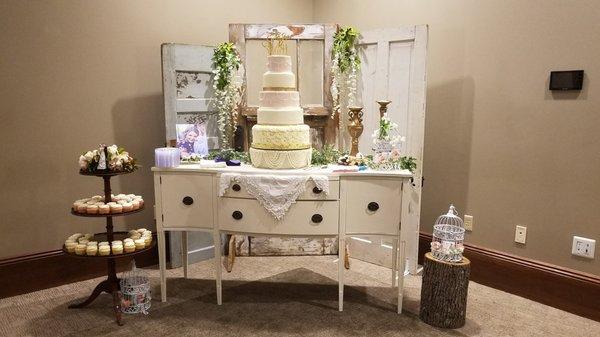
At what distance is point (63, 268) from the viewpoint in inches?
128

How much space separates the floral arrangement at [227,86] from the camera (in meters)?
3.38

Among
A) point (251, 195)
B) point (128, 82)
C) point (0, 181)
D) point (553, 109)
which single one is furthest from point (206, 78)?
point (553, 109)

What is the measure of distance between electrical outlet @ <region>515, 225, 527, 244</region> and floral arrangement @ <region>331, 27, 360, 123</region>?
147cm

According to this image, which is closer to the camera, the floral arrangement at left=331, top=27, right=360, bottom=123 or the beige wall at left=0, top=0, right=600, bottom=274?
the beige wall at left=0, top=0, right=600, bottom=274

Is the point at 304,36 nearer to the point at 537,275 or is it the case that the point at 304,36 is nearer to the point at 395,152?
Result: the point at 395,152

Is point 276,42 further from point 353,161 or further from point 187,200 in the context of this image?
point 187,200

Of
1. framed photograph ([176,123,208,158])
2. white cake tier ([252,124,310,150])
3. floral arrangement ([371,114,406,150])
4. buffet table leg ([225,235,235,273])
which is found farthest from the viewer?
buffet table leg ([225,235,235,273])

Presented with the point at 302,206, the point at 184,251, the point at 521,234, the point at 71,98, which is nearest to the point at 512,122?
the point at 521,234

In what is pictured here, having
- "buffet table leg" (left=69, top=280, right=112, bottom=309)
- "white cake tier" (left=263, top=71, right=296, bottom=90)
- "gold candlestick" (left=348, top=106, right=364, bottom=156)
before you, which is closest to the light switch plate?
"gold candlestick" (left=348, top=106, right=364, bottom=156)

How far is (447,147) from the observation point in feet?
11.4

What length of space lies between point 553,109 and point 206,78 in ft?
7.92

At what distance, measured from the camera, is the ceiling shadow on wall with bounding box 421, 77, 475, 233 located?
335 centimetres

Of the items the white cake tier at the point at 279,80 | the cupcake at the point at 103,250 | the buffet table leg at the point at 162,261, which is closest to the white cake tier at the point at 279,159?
the white cake tier at the point at 279,80

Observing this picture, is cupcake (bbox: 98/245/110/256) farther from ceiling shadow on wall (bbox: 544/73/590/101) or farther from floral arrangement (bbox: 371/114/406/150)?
ceiling shadow on wall (bbox: 544/73/590/101)
